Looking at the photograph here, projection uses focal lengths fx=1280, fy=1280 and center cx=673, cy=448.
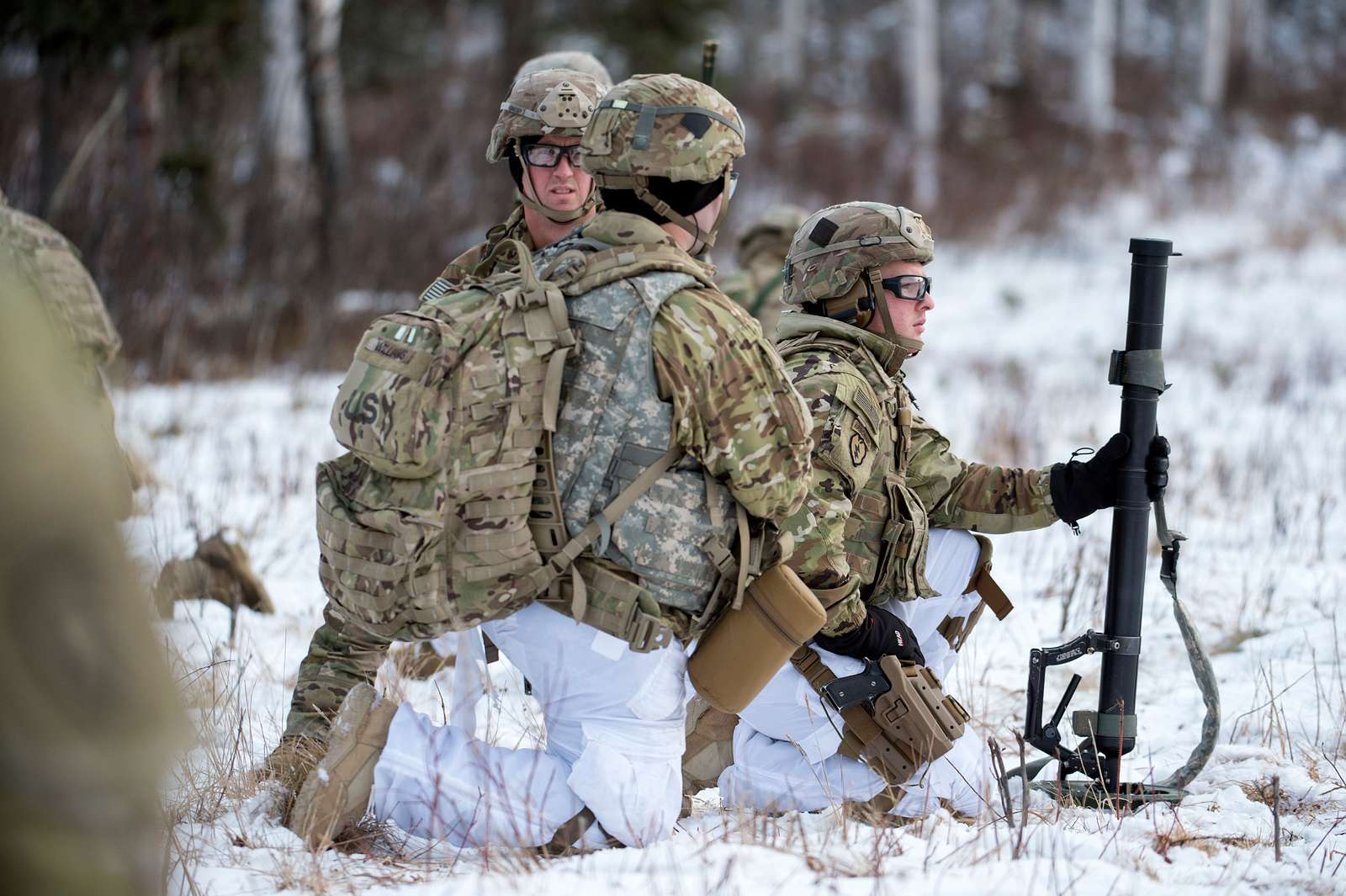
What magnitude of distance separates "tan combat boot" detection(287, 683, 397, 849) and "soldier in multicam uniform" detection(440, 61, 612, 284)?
5.06 feet

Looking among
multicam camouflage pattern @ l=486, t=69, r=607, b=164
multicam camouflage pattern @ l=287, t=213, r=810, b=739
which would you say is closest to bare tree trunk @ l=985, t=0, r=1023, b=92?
multicam camouflage pattern @ l=486, t=69, r=607, b=164

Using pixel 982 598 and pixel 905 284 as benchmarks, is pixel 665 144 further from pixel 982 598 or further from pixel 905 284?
pixel 982 598

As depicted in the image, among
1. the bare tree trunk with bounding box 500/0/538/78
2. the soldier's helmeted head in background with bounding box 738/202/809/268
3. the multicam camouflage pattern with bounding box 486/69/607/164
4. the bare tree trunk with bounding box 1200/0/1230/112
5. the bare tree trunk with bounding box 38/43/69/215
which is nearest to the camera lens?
the multicam camouflage pattern with bounding box 486/69/607/164

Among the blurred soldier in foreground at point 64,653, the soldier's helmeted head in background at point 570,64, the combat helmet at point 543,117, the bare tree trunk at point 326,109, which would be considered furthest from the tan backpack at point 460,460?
the bare tree trunk at point 326,109

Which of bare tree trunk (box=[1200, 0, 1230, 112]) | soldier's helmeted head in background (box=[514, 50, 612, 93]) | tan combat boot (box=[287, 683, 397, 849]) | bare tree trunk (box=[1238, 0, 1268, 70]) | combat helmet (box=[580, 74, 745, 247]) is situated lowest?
tan combat boot (box=[287, 683, 397, 849])

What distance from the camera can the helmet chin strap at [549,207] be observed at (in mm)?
3943

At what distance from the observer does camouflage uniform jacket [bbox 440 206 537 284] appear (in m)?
3.74

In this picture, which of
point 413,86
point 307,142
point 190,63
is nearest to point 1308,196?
point 413,86

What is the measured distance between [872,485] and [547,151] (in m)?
1.52

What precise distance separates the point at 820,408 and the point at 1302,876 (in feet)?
4.77

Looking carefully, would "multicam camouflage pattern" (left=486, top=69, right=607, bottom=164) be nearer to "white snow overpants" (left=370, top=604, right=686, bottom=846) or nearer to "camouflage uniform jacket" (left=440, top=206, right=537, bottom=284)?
"camouflage uniform jacket" (left=440, top=206, right=537, bottom=284)

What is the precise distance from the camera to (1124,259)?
15633mm

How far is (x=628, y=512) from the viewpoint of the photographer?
2.66 m

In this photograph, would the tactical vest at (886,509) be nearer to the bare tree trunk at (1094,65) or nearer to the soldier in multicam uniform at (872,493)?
the soldier in multicam uniform at (872,493)
